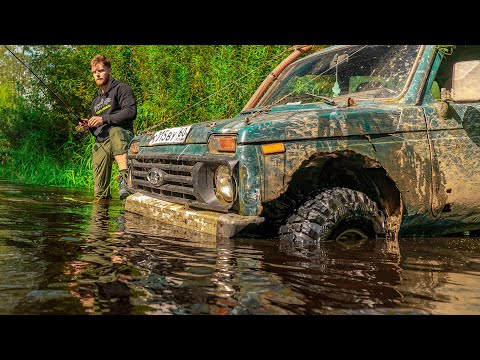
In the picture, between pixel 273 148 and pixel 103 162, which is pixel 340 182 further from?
pixel 103 162

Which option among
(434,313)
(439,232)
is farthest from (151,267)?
(439,232)

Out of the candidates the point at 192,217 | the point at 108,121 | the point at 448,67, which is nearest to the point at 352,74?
the point at 448,67

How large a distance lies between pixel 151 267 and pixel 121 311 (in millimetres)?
819

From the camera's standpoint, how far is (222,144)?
361cm

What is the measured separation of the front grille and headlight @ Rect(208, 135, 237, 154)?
2.5 inches

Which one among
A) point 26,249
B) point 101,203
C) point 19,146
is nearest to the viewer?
point 26,249

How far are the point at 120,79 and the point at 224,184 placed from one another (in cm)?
760

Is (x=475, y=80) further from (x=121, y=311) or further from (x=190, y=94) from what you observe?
(x=190, y=94)

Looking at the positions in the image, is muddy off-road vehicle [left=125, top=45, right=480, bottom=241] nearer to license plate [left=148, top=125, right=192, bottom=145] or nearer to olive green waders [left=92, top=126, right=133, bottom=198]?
license plate [left=148, top=125, right=192, bottom=145]

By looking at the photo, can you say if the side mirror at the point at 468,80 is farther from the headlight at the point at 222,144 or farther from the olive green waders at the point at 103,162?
the olive green waders at the point at 103,162

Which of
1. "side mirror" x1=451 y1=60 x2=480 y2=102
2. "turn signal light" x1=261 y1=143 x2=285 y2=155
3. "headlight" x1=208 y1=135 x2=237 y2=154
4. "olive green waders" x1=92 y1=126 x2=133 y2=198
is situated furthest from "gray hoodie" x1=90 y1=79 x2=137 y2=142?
"side mirror" x1=451 y1=60 x2=480 y2=102

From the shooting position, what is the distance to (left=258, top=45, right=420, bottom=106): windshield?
13.6 ft

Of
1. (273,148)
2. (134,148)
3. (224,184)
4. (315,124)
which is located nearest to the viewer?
(273,148)
